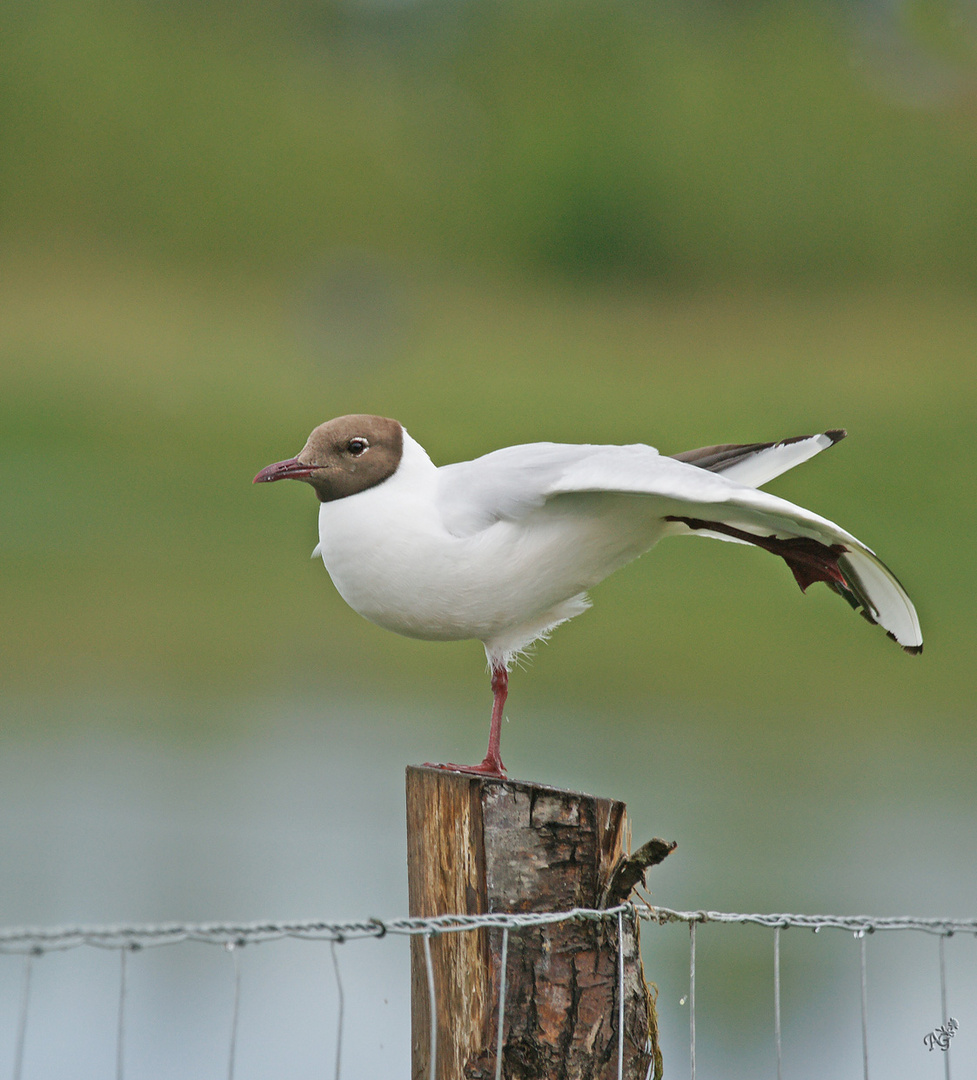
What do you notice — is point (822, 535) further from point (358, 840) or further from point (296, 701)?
point (296, 701)

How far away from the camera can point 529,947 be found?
154 cm

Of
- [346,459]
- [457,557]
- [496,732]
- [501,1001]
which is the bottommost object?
[501,1001]

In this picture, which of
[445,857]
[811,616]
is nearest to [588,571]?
[445,857]

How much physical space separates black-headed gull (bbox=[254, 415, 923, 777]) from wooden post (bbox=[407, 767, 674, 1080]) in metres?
0.37

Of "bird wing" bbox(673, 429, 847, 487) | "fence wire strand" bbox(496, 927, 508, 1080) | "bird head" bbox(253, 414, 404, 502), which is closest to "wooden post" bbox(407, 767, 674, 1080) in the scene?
"fence wire strand" bbox(496, 927, 508, 1080)

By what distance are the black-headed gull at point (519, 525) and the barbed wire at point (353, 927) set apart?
1.55 feet

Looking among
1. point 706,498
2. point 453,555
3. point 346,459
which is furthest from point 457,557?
point 706,498

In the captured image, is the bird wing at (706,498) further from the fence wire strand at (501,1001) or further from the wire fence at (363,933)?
the fence wire strand at (501,1001)

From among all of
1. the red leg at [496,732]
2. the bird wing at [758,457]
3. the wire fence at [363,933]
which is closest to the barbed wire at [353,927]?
the wire fence at [363,933]

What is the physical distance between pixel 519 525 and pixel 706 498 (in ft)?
0.99

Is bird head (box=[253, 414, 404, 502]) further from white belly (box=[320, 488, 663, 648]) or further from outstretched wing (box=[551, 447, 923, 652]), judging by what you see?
outstretched wing (box=[551, 447, 923, 652])

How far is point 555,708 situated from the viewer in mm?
7035

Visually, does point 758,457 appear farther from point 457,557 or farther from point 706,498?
point 457,557

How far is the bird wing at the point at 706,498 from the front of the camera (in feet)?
5.87
